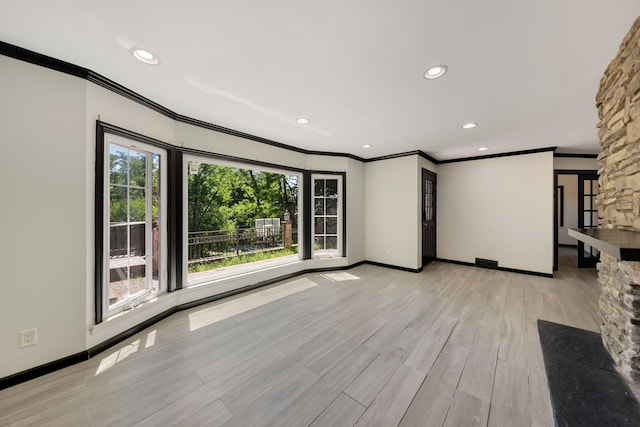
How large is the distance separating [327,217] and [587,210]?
20.1 ft

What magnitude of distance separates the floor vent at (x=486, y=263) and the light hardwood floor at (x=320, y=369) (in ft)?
5.16

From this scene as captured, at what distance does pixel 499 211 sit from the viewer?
472cm

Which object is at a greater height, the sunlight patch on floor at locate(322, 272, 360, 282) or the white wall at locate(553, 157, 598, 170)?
the white wall at locate(553, 157, 598, 170)

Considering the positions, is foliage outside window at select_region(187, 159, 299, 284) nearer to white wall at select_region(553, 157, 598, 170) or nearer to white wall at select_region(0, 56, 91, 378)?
white wall at select_region(0, 56, 91, 378)

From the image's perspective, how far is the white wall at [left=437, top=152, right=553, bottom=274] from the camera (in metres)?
4.29

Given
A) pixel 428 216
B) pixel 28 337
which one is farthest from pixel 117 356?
pixel 428 216

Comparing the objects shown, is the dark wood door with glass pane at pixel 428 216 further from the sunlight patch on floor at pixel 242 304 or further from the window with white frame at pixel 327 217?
the sunlight patch on floor at pixel 242 304

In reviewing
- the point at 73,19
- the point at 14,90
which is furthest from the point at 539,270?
the point at 14,90

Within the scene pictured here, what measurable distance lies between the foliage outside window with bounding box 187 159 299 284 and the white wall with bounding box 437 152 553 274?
3.71 m

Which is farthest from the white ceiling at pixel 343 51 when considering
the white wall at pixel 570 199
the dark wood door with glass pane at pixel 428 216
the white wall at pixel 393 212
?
the white wall at pixel 570 199

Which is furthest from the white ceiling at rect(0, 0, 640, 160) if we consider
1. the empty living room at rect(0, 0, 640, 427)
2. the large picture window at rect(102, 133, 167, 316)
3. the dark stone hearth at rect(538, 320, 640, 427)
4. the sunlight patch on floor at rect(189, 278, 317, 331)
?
the sunlight patch on floor at rect(189, 278, 317, 331)

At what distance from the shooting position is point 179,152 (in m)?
2.86

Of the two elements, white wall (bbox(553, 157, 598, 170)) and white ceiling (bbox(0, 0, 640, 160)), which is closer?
white ceiling (bbox(0, 0, 640, 160))

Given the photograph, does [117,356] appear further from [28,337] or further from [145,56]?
[145,56]
